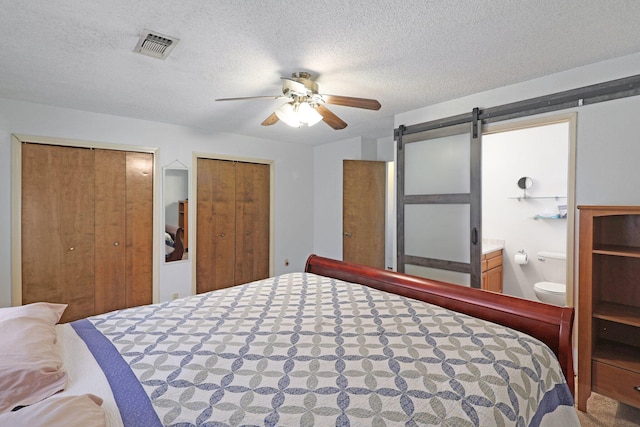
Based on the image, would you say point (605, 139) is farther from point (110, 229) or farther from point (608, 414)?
point (110, 229)

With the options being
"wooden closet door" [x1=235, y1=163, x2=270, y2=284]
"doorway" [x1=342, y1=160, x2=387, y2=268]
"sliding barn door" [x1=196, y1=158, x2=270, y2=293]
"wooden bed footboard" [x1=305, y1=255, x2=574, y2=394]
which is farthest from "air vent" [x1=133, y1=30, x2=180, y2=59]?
"doorway" [x1=342, y1=160, x2=387, y2=268]

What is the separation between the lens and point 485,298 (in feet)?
5.83

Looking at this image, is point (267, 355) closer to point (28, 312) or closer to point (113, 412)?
point (113, 412)

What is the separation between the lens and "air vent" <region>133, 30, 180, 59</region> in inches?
70.5

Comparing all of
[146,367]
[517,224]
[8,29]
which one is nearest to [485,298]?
[146,367]

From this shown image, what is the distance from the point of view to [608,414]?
198cm

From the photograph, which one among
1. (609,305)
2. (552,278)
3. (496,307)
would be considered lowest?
(552,278)

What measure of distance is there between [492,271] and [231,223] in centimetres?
340

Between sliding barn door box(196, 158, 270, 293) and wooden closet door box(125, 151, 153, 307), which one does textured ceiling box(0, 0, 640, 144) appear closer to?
wooden closet door box(125, 151, 153, 307)

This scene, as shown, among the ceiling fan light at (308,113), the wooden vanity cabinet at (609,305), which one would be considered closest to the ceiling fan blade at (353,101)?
the ceiling fan light at (308,113)

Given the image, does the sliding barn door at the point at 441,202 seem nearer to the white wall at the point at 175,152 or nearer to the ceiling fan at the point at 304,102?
the ceiling fan at the point at 304,102

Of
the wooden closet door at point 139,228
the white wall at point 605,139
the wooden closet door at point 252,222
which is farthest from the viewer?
the wooden closet door at point 252,222

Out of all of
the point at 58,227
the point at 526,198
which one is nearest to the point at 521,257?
the point at 526,198

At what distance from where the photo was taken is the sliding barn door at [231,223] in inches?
158
